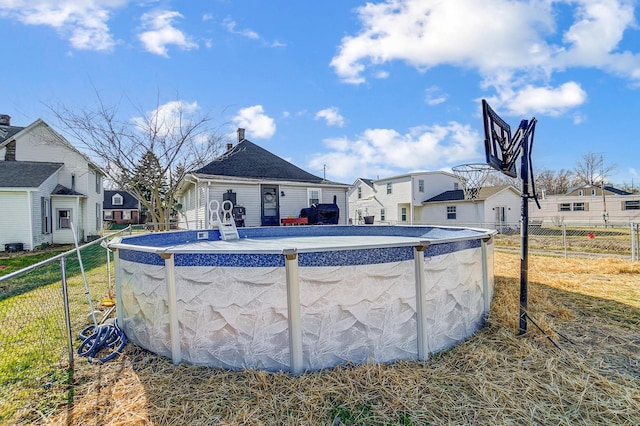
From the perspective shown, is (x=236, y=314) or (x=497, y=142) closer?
(x=236, y=314)

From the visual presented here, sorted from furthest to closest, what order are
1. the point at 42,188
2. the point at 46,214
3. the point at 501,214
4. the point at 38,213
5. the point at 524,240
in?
1. the point at 501,214
2. the point at 46,214
3. the point at 42,188
4. the point at 38,213
5. the point at 524,240

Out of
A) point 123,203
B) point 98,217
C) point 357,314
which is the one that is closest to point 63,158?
point 98,217

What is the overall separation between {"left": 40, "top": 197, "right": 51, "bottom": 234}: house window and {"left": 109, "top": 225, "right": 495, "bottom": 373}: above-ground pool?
50.0ft

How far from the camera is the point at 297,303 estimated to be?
8.11 feet

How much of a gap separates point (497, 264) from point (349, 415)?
Result: 287 inches

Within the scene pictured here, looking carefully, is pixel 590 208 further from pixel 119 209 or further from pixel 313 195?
pixel 119 209

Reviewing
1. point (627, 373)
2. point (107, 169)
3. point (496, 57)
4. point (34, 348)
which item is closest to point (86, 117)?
point (107, 169)

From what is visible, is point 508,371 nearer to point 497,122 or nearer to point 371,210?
point 497,122

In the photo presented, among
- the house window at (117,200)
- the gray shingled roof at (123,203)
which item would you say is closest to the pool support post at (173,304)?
the gray shingled roof at (123,203)

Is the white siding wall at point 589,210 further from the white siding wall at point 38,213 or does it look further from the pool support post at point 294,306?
the white siding wall at point 38,213

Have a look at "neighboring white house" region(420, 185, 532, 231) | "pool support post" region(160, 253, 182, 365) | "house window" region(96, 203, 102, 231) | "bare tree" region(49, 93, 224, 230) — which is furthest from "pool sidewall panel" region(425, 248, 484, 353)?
"house window" region(96, 203, 102, 231)

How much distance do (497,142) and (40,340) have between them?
562 centimetres

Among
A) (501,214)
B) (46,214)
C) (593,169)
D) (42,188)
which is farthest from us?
(593,169)

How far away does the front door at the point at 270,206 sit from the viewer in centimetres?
1531
